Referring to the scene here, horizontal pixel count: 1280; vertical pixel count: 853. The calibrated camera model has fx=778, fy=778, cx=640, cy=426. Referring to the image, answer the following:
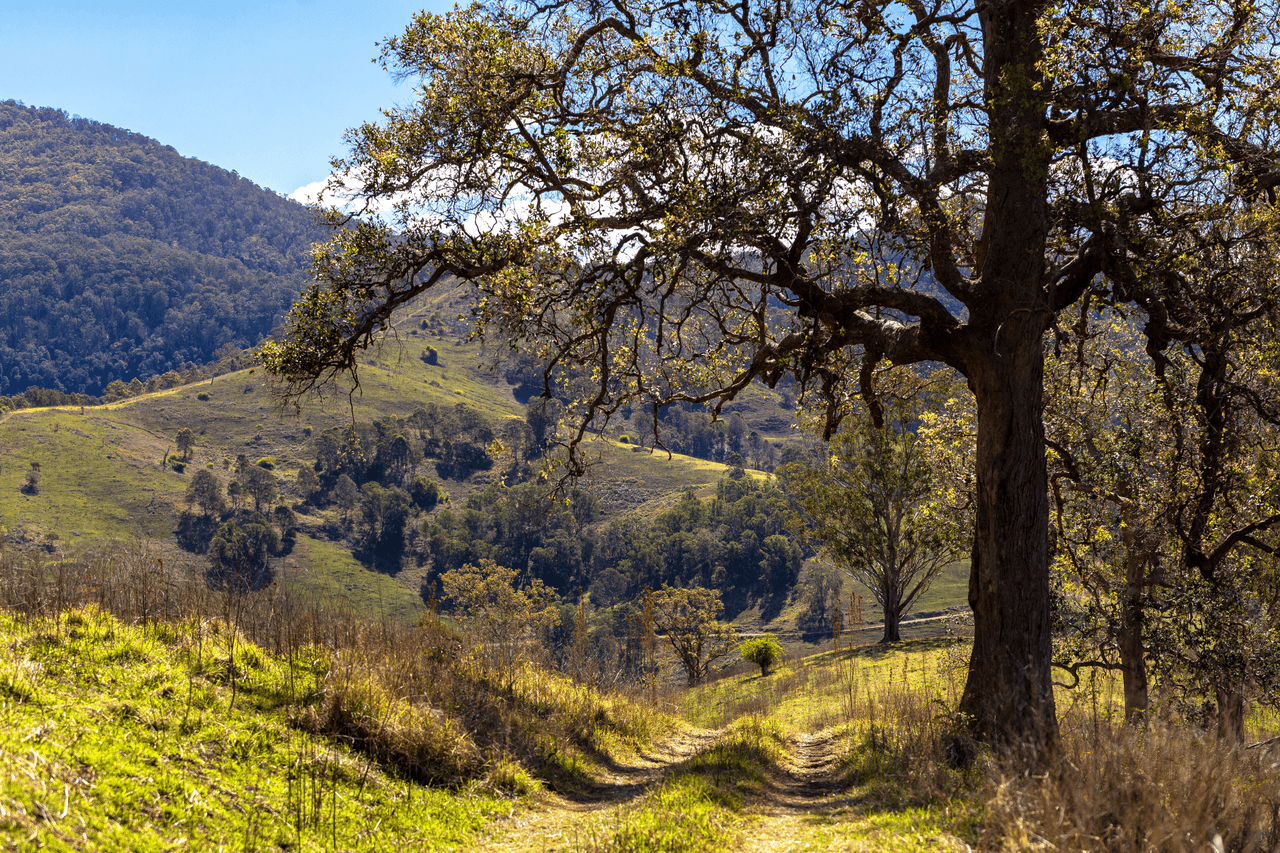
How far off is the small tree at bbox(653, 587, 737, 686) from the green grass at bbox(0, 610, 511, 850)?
36.7 meters

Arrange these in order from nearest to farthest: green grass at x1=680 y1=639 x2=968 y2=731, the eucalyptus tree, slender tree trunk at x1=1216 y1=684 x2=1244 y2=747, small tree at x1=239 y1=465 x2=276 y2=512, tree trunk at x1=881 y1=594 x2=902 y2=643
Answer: the eucalyptus tree
slender tree trunk at x1=1216 y1=684 x2=1244 y2=747
green grass at x1=680 y1=639 x2=968 y2=731
tree trunk at x1=881 y1=594 x2=902 y2=643
small tree at x1=239 y1=465 x2=276 y2=512

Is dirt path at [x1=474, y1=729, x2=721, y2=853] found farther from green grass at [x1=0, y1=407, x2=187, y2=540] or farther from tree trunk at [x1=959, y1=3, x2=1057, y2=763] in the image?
green grass at [x1=0, y1=407, x2=187, y2=540]

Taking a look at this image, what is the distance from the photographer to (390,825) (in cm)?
591

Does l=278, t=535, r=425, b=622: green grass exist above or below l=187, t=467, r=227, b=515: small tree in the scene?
below

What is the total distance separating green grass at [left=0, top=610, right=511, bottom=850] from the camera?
4.33m

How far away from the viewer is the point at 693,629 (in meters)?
45.2

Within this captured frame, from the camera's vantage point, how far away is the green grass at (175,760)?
433 cm

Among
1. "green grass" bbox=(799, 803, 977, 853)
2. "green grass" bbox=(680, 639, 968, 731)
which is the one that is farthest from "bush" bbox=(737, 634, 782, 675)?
"green grass" bbox=(799, 803, 977, 853)

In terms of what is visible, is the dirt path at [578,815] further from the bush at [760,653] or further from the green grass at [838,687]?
the bush at [760,653]

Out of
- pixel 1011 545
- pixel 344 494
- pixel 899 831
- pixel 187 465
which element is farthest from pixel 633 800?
pixel 187 465

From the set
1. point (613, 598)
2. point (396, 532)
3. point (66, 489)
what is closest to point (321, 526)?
point (396, 532)

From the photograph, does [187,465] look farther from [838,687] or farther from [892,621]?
[838,687]

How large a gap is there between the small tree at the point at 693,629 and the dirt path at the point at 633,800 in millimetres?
33057

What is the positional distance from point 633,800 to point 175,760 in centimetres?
418
